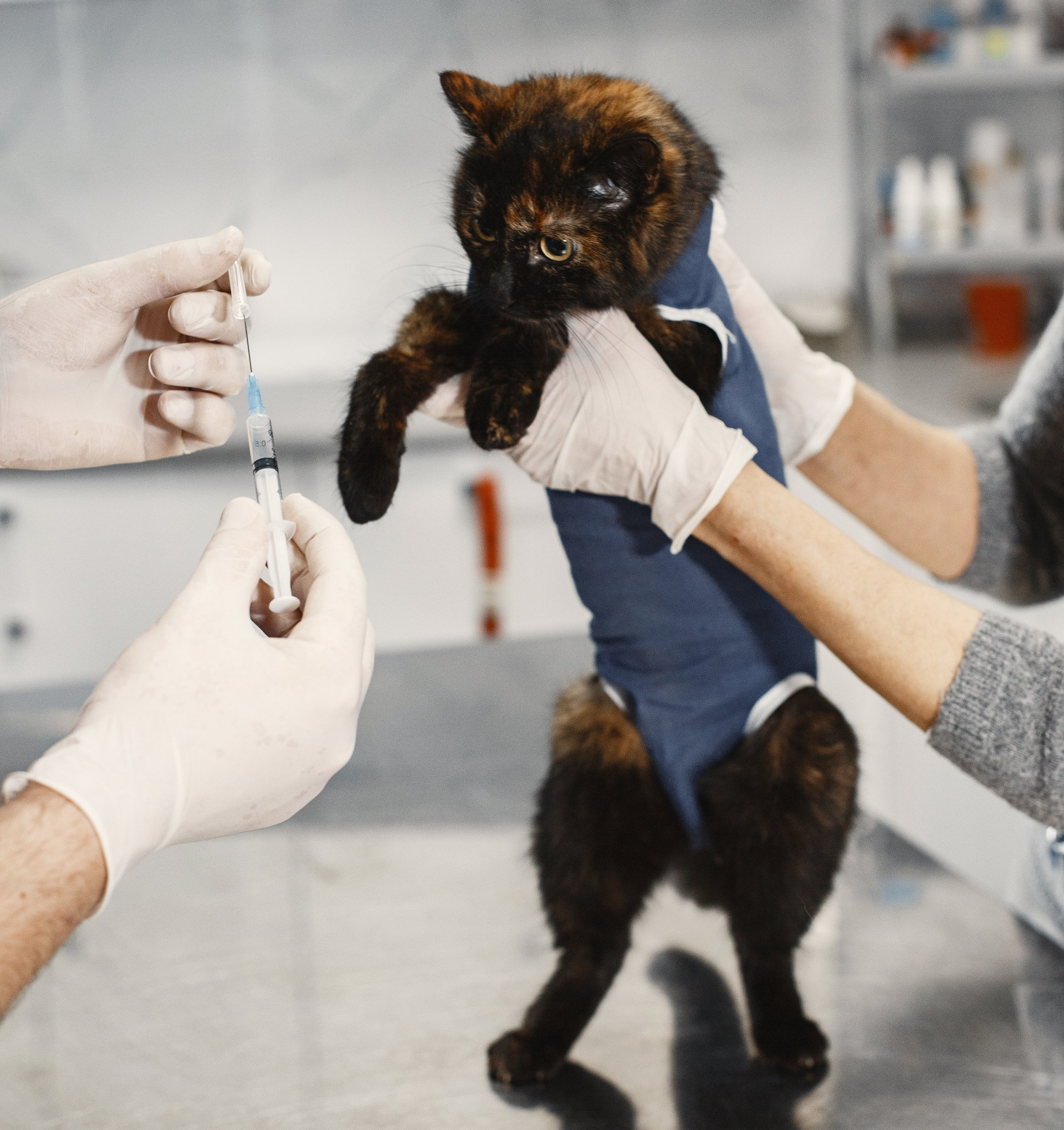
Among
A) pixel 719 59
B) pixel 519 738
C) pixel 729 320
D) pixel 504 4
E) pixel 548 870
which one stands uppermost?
pixel 504 4

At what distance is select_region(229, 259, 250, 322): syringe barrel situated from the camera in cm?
81

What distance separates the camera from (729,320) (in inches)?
36.9

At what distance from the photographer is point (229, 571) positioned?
2.33 feet

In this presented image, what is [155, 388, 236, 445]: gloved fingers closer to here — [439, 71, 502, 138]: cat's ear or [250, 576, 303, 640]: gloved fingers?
[250, 576, 303, 640]: gloved fingers

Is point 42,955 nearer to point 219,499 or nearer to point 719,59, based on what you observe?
point 219,499

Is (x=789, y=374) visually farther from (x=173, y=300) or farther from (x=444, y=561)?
(x=444, y=561)

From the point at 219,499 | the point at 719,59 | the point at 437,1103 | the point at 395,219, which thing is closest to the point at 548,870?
the point at 437,1103

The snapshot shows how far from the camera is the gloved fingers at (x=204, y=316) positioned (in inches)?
32.3

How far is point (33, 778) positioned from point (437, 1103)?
0.49 meters

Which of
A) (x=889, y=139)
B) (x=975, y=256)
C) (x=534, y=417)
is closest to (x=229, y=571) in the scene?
(x=534, y=417)

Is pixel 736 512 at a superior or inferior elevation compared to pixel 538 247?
inferior

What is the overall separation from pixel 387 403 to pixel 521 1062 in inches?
22.7

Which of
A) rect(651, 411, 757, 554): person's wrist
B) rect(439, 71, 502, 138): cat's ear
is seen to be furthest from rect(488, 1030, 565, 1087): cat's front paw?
rect(439, 71, 502, 138): cat's ear

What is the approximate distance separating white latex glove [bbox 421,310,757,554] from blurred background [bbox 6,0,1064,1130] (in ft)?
0.58
